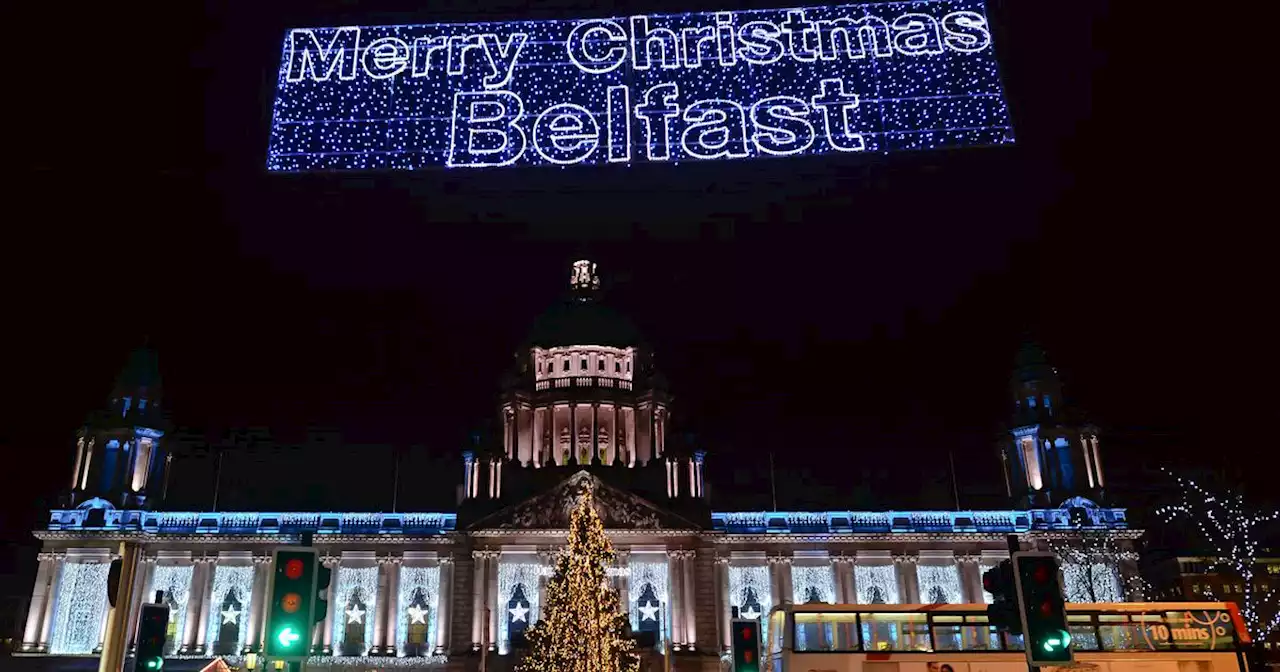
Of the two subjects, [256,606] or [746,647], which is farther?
[256,606]

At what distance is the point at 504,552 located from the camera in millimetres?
55312

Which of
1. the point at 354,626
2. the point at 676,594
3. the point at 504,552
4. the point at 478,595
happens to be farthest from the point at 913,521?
the point at 354,626

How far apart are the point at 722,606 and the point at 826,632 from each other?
1304 inches

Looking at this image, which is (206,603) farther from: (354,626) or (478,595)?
(478,595)

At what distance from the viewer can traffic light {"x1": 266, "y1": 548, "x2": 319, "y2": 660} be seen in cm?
890

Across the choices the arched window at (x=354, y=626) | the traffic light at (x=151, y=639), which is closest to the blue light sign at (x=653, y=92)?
the traffic light at (x=151, y=639)

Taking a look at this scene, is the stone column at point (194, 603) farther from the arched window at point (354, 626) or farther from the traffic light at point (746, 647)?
the traffic light at point (746, 647)

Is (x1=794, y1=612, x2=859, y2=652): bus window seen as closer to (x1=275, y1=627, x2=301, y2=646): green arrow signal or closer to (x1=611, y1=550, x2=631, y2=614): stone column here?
(x1=275, y1=627, x2=301, y2=646): green arrow signal

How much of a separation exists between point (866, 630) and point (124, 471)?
52173 mm

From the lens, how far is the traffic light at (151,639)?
38.5 feet

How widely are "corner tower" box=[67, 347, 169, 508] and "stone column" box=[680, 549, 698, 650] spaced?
33717mm

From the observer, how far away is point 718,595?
56.2 metres

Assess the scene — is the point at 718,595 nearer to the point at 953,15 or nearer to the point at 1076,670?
the point at 1076,670

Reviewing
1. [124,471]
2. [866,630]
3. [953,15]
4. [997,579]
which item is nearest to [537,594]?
[124,471]
